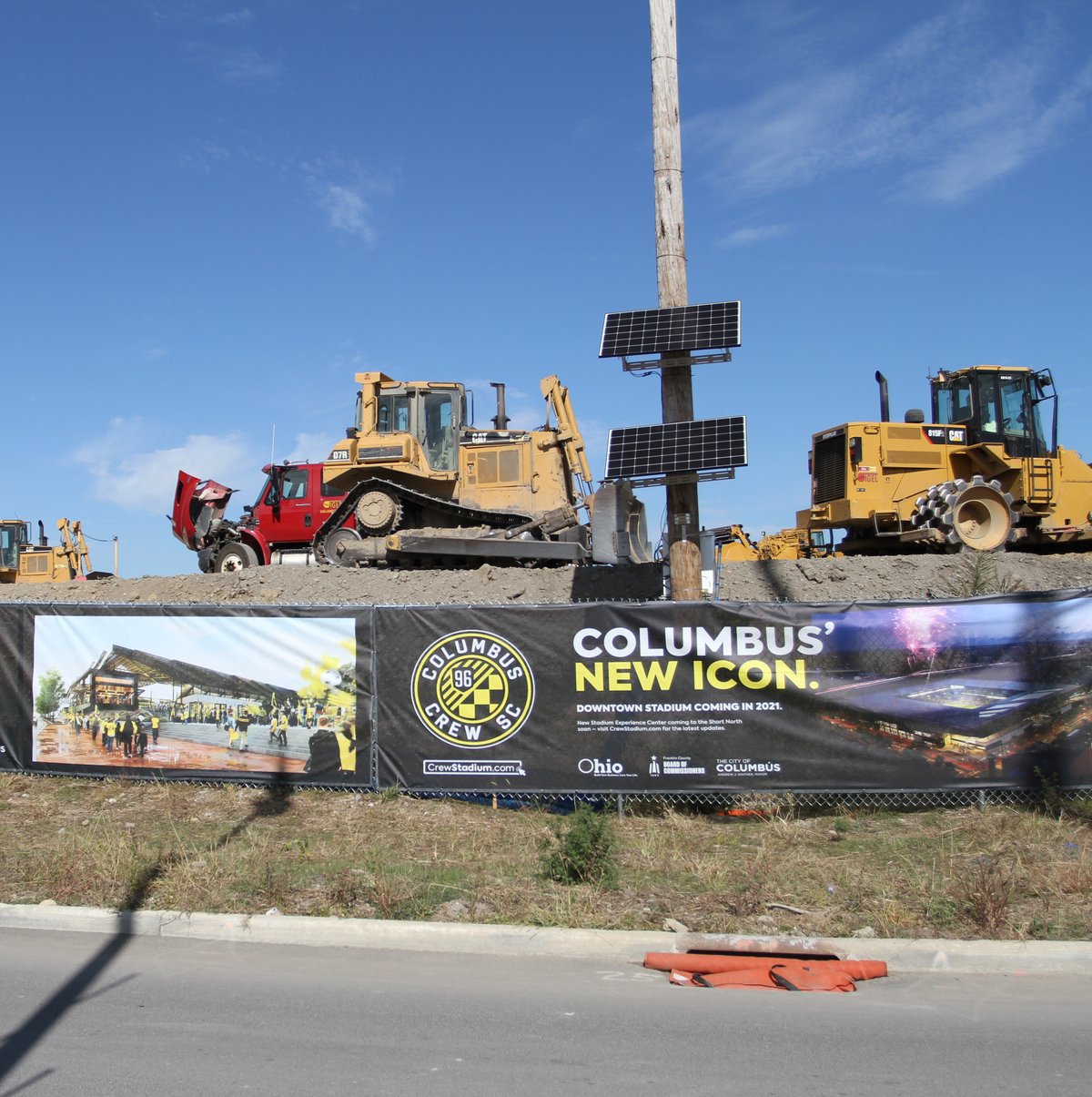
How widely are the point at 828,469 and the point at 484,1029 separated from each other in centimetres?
1663

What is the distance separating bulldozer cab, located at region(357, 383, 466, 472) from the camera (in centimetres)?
2031

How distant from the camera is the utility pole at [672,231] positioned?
937 centimetres

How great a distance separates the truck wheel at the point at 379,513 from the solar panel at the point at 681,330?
10.7 metres

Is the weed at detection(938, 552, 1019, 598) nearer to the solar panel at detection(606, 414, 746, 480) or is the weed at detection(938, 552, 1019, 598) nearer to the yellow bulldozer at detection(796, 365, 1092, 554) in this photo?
the yellow bulldozer at detection(796, 365, 1092, 554)

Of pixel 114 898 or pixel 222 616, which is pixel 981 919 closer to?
pixel 114 898

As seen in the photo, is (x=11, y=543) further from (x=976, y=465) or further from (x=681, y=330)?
(x=681, y=330)

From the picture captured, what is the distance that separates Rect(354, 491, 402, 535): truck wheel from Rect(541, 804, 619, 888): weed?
1325 centimetres

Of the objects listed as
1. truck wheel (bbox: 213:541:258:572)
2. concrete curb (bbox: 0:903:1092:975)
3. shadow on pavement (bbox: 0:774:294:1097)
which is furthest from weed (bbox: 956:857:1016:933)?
truck wheel (bbox: 213:541:258:572)

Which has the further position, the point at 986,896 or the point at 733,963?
the point at 986,896

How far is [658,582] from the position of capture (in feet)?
54.0

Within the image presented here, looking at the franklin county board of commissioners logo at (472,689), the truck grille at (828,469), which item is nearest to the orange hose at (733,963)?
the franklin county board of commissioners logo at (472,689)

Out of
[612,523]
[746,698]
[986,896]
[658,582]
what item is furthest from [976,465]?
A: [986,896]

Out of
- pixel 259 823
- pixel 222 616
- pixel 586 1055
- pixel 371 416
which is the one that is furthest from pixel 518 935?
pixel 371 416

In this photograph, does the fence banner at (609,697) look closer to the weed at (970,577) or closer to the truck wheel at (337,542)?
the weed at (970,577)
